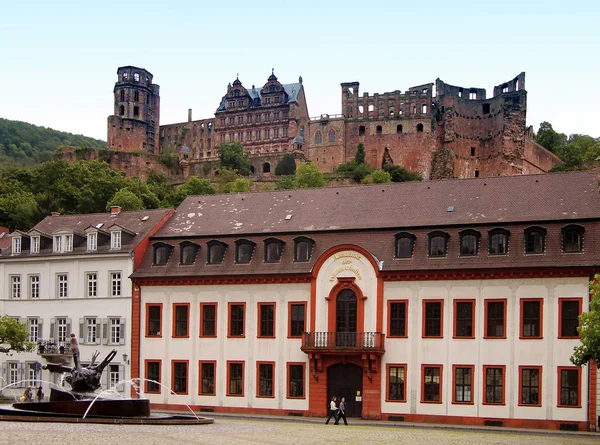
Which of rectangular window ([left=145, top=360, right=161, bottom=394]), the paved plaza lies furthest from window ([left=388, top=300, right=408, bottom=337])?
rectangular window ([left=145, top=360, right=161, bottom=394])

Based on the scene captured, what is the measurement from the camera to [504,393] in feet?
159

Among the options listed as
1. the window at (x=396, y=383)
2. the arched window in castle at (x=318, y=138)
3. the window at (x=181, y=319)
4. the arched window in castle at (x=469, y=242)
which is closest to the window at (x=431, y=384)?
the window at (x=396, y=383)

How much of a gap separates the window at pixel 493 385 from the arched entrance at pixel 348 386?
6641mm

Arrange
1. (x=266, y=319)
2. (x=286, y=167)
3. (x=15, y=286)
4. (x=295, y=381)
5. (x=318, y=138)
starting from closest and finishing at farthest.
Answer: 1. (x=295, y=381)
2. (x=266, y=319)
3. (x=15, y=286)
4. (x=286, y=167)
5. (x=318, y=138)

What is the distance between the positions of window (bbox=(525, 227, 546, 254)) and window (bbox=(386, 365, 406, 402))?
8.88 metres

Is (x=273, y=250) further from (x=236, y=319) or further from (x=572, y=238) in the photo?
(x=572, y=238)

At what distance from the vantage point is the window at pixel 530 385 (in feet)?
157

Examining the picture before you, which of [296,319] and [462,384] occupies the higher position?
[296,319]

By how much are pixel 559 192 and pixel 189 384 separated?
907 inches

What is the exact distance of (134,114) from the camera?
594 ft

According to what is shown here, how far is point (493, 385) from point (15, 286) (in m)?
31.6

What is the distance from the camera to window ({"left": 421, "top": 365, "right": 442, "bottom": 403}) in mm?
49875

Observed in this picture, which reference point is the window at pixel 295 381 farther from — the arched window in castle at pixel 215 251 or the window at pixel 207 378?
the arched window in castle at pixel 215 251

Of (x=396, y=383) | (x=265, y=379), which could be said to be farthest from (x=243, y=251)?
(x=396, y=383)
